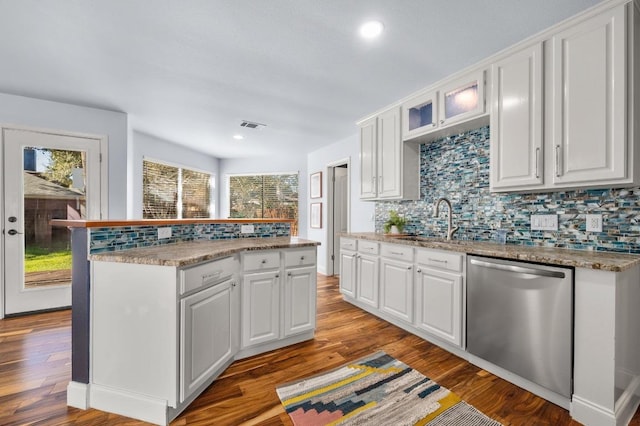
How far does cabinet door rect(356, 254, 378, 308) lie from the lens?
317 centimetres

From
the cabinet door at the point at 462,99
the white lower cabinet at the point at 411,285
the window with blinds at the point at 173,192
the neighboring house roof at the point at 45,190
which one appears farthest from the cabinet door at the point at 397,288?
the window with blinds at the point at 173,192

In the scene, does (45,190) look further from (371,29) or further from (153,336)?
(371,29)

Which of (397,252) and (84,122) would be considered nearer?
(397,252)

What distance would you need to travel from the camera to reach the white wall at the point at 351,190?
14.7ft

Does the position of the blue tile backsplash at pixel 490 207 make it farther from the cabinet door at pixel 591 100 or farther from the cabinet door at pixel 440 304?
the cabinet door at pixel 440 304

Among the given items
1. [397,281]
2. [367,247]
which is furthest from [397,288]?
[367,247]

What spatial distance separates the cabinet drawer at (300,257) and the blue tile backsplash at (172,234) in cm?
52

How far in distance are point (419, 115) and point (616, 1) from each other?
1541mm

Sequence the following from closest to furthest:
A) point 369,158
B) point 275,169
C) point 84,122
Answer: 1. point 84,122
2. point 369,158
3. point 275,169

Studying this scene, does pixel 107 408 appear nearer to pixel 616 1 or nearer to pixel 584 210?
pixel 584 210

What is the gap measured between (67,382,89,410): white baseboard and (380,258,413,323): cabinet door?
7.99ft

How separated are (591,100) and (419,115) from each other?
4.75 ft

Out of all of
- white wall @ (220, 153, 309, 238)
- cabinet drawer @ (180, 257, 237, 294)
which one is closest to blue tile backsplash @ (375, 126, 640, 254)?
cabinet drawer @ (180, 257, 237, 294)

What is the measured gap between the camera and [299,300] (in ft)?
8.33
